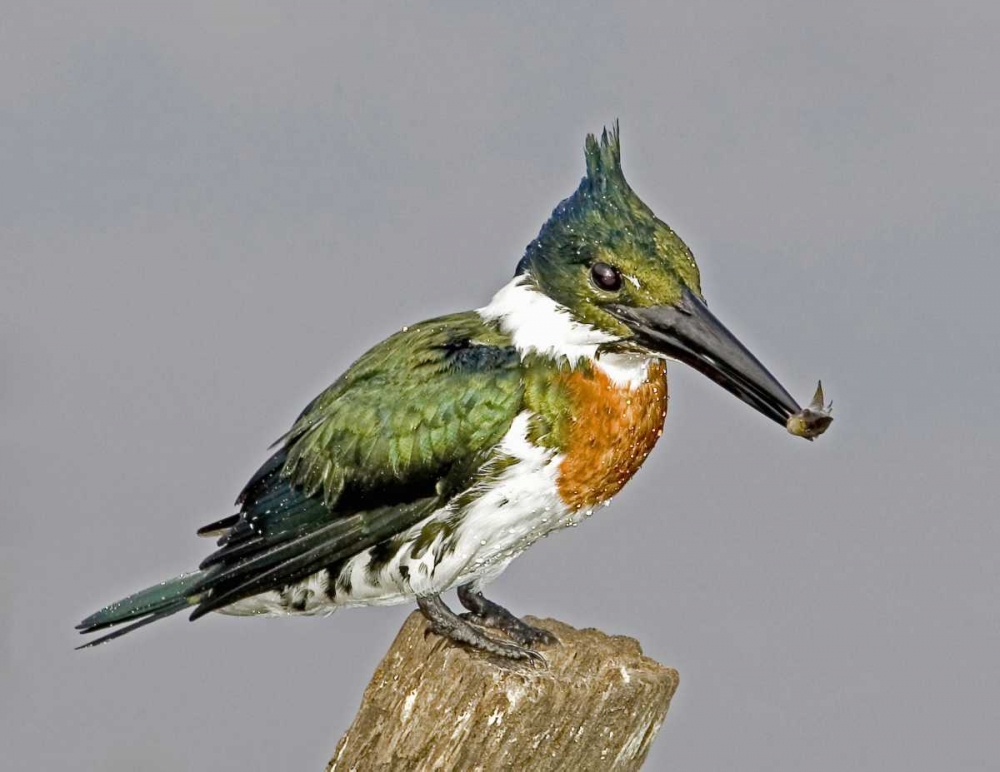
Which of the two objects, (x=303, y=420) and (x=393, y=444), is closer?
(x=393, y=444)

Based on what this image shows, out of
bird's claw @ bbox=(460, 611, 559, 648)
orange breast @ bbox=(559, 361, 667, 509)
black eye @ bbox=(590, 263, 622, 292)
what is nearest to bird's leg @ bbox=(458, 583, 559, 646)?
bird's claw @ bbox=(460, 611, 559, 648)

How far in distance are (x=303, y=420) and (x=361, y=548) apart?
0.85 meters

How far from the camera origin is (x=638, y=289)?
22.8ft

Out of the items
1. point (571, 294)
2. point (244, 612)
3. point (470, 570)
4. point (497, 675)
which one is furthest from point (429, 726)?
point (571, 294)

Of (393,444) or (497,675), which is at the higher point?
(393,444)

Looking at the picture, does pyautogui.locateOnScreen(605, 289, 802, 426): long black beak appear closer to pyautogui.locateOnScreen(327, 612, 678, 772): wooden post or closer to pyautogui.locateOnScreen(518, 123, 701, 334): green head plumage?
pyautogui.locateOnScreen(518, 123, 701, 334): green head plumage

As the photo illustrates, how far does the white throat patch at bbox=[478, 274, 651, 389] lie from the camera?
7.13 meters

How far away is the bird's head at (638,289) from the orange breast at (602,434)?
242mm

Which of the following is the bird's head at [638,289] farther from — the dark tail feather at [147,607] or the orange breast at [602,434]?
the dark tail feather at [147,607]

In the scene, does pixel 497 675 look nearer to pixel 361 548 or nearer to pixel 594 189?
pixel 361 548

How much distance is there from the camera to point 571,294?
7.10 meters

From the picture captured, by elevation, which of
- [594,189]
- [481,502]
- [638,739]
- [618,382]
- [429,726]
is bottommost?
[429,726]

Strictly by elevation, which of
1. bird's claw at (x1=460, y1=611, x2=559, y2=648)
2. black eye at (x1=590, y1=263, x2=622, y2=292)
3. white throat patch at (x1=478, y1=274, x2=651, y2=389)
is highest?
black eye at (x1=590, y1=263, x2=622, y2=292)

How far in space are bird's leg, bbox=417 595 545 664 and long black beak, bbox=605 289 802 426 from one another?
5.22ft
